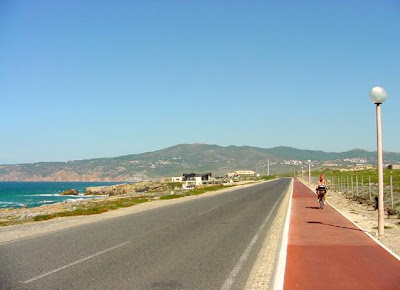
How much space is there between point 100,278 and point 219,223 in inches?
393

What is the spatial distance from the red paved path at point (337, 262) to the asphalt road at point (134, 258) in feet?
3.40

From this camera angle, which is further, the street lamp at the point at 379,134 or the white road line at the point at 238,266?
the street lamp at the point at 379,134

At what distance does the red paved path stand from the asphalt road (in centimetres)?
103

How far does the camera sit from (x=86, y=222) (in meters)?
19.2

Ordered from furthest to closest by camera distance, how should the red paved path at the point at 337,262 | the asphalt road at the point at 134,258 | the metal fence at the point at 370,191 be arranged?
the metal fence at the point at 370,191
the asphalt road at the point at 134,258
the red paved path at the point at 337,262

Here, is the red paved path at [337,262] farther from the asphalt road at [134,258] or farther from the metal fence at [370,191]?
the metal fence at [370,191]

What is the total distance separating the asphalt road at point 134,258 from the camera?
25.5 ft

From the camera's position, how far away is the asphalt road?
7.78m

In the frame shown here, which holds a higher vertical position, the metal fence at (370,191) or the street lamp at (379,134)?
the street lamp at (379,134)

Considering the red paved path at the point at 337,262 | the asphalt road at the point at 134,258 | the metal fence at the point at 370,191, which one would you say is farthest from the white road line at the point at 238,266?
the metal fence at the point at 370,191

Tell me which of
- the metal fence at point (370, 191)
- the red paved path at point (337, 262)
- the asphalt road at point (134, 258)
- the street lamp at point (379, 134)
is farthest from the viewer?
the metal fence at point (370, 191)

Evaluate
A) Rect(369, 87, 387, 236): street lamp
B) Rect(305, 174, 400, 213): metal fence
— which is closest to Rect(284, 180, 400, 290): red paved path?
Rect(369, 87, 387, 236): street lamp

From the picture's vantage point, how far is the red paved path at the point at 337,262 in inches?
298

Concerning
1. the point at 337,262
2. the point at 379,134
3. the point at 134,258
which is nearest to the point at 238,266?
the point at 337,262
